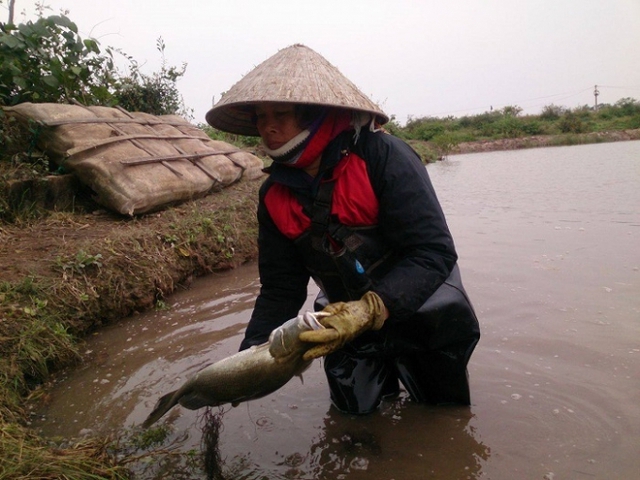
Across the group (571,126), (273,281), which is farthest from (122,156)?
(571,126)

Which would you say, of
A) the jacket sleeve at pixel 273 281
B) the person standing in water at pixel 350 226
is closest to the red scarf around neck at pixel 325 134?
the person standing in water at pixel 350 226

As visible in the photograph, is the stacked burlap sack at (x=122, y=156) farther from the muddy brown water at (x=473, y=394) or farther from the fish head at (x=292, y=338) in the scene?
the fish head at (x=292, y=338)

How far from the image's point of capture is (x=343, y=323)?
193cm

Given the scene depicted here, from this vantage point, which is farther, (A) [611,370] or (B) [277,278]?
(A) [611,370]

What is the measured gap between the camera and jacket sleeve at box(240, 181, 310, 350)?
259cm

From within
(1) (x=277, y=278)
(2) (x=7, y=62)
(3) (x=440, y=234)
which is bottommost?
(1) (x=277, y=278)

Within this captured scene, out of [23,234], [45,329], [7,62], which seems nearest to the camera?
[45,329]

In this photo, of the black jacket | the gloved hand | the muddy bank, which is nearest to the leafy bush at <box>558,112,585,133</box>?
the muddy bank

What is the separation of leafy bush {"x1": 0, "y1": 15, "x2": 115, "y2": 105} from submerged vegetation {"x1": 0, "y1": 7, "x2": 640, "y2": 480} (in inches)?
0.5

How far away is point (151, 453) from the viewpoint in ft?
7.54

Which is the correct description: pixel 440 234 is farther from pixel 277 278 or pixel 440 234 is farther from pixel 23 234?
pixel 23 234

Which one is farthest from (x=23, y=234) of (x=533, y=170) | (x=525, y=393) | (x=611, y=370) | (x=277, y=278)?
(x=533, y=170)

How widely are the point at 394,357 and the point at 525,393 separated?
815 mm

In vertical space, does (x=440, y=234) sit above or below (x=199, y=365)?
above
